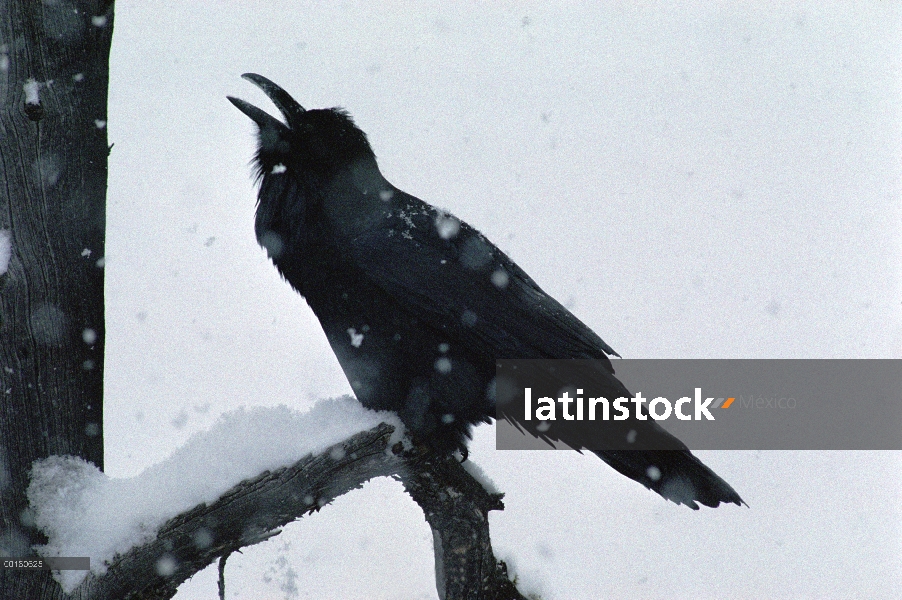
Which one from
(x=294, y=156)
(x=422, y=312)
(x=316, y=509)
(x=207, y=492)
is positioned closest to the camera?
(x=207, y=492)

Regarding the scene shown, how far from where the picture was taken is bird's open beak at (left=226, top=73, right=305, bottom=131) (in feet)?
11.8

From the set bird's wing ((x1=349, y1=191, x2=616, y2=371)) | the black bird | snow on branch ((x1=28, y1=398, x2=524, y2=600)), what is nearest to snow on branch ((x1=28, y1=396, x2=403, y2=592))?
snow on branch ((x1=28, y1=398, x2=524, y2=600))

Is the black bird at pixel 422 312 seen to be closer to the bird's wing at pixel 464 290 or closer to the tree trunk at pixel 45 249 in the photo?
the bird's wing at pixel 464 290

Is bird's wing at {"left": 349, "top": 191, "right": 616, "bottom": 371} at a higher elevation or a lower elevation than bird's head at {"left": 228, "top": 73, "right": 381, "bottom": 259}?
lower

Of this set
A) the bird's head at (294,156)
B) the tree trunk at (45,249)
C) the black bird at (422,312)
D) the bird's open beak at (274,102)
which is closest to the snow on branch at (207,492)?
the tree trunk at (45,249)

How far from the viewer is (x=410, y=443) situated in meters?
3.11

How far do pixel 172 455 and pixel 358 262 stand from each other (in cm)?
108

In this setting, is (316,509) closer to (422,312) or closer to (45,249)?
(422,312)

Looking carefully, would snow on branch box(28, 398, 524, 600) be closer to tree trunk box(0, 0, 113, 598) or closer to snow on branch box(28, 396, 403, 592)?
snow on branch box(28, 396, 403, 592)

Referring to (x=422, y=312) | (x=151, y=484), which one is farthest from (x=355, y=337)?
(x=151, y=484)

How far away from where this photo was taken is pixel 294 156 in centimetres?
359

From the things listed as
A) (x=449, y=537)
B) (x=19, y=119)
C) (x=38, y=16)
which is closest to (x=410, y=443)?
(x=449, y=537)

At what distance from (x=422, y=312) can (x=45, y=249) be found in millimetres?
1545

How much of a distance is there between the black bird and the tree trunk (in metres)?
0.84
